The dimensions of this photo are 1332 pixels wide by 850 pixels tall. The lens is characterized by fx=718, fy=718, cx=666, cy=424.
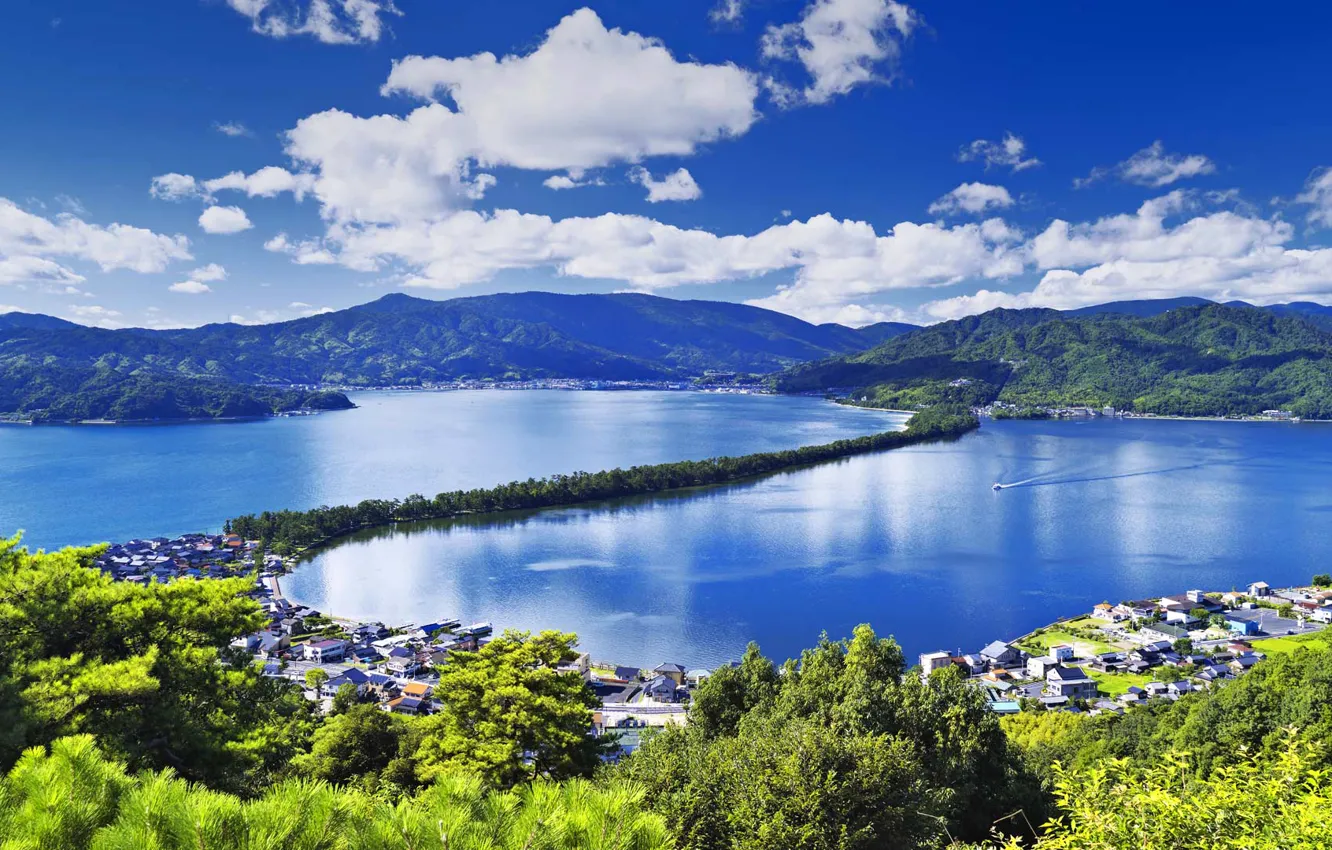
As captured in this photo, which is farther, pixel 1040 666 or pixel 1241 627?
pixel 1241 627

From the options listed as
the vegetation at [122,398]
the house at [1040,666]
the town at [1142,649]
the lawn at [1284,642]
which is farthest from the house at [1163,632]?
the vegetation at [122,398]

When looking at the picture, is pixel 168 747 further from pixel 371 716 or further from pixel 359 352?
pixel 359 352

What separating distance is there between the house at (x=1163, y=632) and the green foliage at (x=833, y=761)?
13987mm

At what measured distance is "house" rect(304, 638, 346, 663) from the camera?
624 inches

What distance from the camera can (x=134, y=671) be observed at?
4.23m

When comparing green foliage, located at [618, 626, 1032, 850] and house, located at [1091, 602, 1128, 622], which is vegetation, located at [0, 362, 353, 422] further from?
green foliage, located at [618, 626, 1032, 850]

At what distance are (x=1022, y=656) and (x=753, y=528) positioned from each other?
474 inches

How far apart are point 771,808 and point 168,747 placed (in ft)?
12.1

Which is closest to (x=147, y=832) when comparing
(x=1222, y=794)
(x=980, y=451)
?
(x=1222, y=794)

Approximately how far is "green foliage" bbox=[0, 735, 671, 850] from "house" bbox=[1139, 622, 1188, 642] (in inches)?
769

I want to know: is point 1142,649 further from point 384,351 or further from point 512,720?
point 384,351

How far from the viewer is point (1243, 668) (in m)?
15.5

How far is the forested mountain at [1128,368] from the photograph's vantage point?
73.2 meters

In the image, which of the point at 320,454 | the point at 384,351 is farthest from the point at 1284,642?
the point at 384,351
